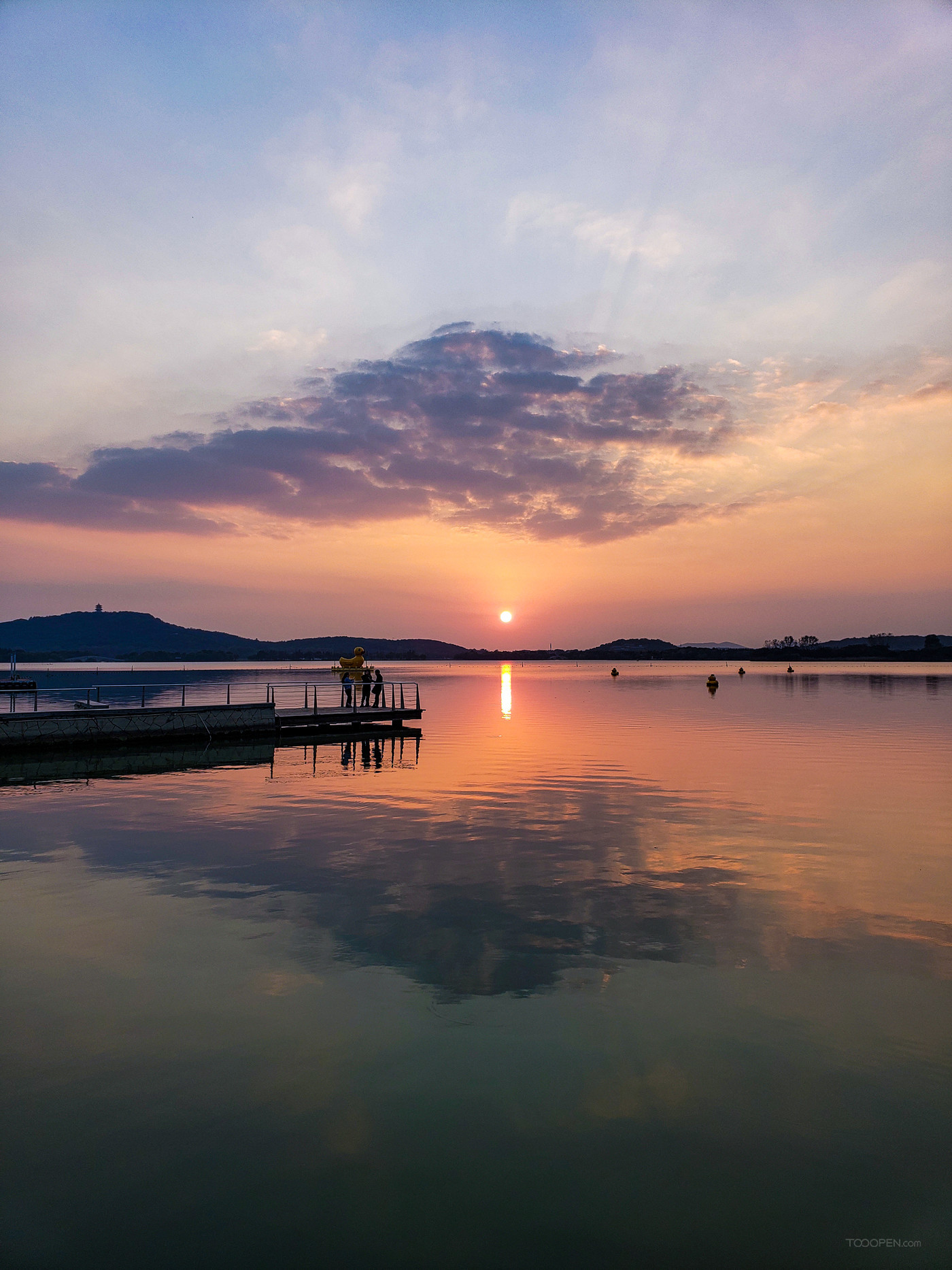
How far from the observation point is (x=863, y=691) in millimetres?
92125

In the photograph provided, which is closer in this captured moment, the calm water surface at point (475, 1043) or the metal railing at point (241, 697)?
the calm water surface at point (475, 1043)

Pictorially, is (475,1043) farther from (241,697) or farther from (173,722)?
(241,697)

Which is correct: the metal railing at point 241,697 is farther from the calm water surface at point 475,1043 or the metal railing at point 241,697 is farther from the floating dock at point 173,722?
the calm water surface at point 475,1043

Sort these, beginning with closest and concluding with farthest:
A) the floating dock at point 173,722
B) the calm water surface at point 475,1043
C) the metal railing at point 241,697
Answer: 1. the calm water surface at point 475,1043
2. the floating dock at point 173,722
3. the metal railing at point 241,697

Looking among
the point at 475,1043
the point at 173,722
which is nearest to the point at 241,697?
the point at 173,722

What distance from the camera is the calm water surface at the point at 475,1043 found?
5.87 meters

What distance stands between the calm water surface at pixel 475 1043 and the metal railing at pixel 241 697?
24806 millimetres

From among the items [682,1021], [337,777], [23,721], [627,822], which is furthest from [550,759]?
[682,1021]

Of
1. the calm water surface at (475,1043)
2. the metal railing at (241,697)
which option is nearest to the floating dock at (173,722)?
the metal railing at (241,697)

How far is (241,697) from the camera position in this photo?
71.8 metres

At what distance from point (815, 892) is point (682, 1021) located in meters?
6.24

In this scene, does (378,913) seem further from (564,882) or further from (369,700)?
(369,700)

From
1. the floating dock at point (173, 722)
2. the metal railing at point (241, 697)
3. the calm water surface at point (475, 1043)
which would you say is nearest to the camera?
the calm water surface at point (475, 1043)

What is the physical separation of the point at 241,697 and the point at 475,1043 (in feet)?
220
